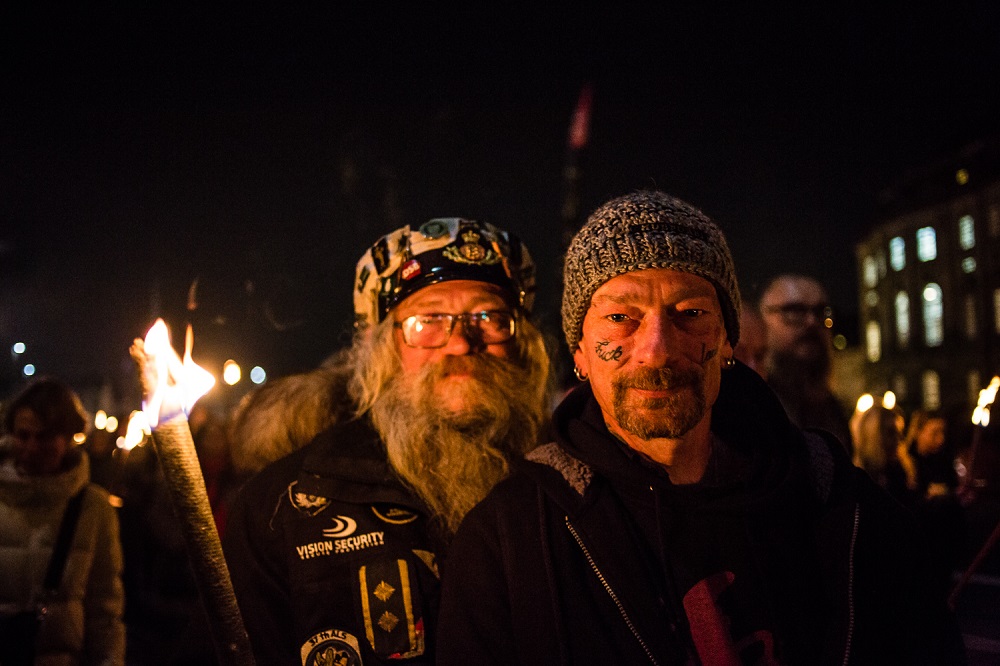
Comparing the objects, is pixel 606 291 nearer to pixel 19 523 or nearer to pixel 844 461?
pixel 844 461

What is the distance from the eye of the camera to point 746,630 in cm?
188

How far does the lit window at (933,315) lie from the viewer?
45562mm

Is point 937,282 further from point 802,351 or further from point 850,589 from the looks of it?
point 850,589

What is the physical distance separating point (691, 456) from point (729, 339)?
390 millimetres

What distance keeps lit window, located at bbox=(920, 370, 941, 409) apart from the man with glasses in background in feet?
157

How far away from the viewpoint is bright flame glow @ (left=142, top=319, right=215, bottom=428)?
1.73 m

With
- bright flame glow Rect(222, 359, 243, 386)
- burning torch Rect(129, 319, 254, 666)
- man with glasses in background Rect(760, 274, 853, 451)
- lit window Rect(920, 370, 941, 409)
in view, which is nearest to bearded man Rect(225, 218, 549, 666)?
burning torch Rect(129, 319, 254, 666)

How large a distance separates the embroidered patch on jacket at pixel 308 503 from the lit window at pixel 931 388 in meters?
51.2

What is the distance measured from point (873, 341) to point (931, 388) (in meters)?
8.70

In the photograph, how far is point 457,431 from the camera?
9.19 ft

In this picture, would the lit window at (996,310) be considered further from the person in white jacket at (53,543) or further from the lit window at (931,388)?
the person in white jacket at (53,543)

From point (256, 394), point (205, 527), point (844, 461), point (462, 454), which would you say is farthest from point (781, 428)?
point (256, 394)

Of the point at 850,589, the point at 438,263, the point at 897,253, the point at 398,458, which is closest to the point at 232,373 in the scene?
the point at 438,263

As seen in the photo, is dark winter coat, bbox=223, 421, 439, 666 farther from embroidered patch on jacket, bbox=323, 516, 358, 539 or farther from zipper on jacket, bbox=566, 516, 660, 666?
zipper on jacket, bbox=566, 516, 660, 666
